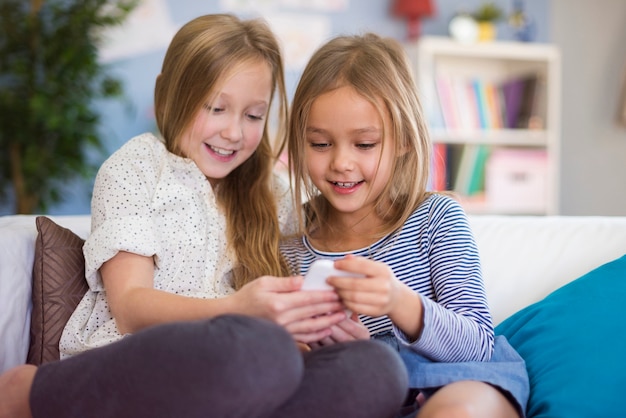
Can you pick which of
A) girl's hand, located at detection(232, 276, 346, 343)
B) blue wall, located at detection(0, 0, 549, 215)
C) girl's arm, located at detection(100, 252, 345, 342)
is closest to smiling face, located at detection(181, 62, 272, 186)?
girl's arm, located at detection(100, 252, 345, 342)

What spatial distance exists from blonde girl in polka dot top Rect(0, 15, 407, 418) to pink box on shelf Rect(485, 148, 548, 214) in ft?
7.32

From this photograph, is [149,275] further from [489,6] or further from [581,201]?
[581,201]

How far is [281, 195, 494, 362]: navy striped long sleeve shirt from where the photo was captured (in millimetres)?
1108

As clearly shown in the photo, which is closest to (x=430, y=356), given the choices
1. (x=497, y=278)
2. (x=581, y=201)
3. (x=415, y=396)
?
(x=415, y=396)

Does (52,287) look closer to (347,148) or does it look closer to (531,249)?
(347,148)

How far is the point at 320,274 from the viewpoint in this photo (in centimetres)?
102

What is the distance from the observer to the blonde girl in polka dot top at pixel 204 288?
2.99ft

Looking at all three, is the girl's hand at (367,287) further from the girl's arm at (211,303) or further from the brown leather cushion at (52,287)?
the brown leather cushion at (52,287)

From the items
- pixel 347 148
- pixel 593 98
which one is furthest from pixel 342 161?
pixel 593 98

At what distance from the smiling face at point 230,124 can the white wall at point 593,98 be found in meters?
2.92

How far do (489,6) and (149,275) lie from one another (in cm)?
289

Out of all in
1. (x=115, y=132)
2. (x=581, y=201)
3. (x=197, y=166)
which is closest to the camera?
(x=197, y=166)

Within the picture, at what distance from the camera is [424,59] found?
3.54 meters

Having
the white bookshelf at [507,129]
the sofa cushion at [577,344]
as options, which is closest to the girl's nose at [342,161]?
the sofa cushion at [577,344]
